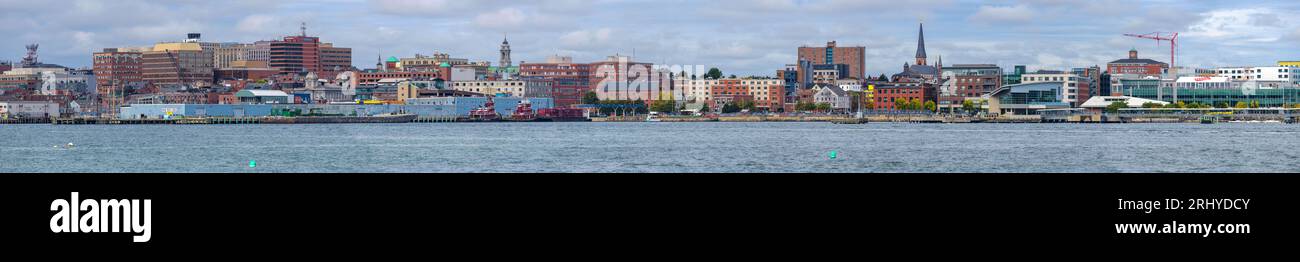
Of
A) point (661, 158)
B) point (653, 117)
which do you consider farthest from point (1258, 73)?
point (661, 158)

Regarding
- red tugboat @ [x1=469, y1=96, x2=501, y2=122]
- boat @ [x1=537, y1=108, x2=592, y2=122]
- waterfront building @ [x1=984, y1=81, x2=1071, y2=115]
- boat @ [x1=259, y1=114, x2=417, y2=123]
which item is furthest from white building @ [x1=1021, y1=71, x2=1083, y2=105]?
boat @ [x1=259, y1=114, x2=417, y2=123]

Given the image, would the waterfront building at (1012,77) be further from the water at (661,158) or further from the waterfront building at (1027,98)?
the water at (661,158)

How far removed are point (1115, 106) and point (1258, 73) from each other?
54.0 metres

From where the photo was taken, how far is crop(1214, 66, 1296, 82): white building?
614 ft

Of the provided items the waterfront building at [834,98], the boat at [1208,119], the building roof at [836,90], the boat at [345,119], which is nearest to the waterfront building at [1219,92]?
the boat at [1208,119]

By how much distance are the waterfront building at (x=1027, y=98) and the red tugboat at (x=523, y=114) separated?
4556 centimetres

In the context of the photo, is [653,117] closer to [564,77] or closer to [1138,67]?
[564,77]

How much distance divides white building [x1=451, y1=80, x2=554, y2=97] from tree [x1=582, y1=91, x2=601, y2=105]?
521 centimetres

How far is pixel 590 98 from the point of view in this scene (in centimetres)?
18188

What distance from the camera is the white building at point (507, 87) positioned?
604ft
